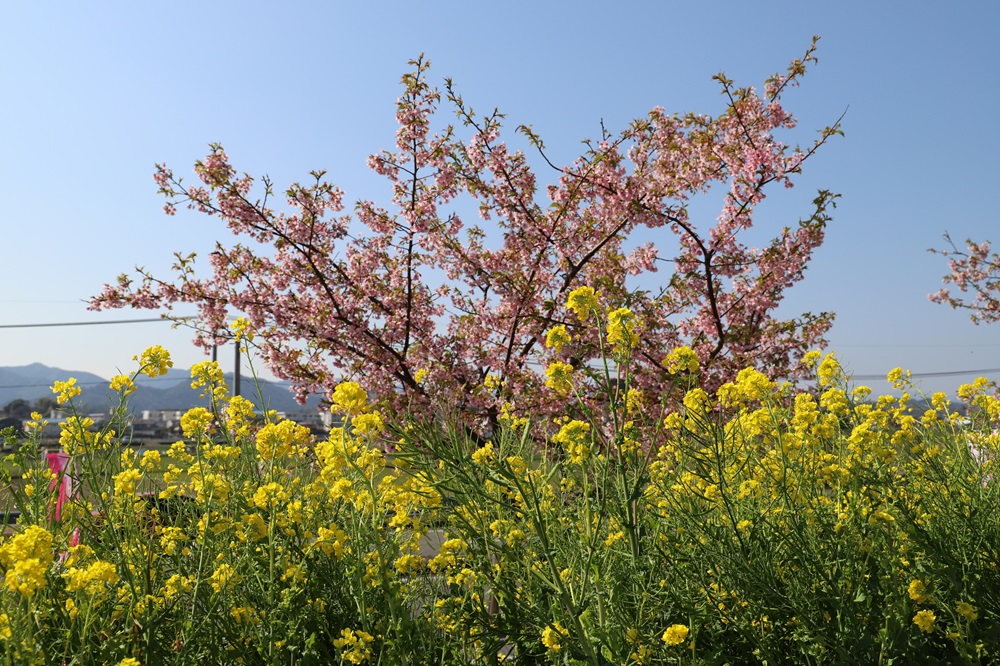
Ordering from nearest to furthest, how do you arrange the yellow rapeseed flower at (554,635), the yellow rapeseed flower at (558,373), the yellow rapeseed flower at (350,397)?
the yellow rapeseed flower at (554,635) < the yellow rapeseed flower at (558,373) < the yellow rapeseed flower at (350,397)

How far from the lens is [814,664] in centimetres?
241

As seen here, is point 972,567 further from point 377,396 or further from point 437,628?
point 377,396

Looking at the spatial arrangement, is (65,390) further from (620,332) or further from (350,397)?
(620,332)

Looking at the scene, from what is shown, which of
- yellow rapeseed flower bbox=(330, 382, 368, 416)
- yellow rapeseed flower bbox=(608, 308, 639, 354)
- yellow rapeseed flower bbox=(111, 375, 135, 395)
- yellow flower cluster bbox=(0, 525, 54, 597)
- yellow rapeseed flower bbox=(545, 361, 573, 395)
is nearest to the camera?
yellow flower cluster bbox=(0, 525, 54, 597)

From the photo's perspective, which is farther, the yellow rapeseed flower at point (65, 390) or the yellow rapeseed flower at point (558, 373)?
the yellow rapeseed flower at point (65, 390)

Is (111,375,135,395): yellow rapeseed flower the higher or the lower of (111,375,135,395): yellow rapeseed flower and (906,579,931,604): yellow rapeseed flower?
the higher

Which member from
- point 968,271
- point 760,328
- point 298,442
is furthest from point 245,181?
point 968,271

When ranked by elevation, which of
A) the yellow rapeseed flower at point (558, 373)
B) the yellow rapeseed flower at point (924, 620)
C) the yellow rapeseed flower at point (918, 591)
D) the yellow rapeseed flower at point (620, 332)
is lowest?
the yellow rapeseed flower at point (924, 620)

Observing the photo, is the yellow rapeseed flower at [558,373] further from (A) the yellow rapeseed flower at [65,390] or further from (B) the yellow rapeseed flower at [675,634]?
(A) the yellow rapeseed flower at [65,390]

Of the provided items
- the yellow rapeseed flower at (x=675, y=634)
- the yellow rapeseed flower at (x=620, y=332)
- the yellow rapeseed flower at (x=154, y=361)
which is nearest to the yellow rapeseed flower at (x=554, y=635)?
the yellow rapeseed flower at (x=675, y=634)

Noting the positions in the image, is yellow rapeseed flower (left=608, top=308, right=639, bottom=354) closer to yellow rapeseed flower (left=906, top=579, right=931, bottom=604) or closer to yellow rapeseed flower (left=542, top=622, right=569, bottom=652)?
yellow rapeseed flower (left=542, top=622, right=569, bottom=652)

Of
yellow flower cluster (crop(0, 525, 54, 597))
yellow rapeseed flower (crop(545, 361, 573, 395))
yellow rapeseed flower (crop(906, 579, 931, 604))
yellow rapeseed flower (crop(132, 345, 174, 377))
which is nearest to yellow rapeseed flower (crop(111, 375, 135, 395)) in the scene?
yellow rapeseed flower (crop(132, 345, 174, 377))

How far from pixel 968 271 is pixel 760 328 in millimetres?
11135

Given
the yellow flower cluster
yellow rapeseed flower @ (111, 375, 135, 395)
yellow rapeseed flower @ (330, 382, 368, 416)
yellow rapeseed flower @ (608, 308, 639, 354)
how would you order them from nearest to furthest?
the yellow flower cluster
yellow rapeseed flower @ (608, 308, 639, 354)
yellow rapeseed flower @ (330, 382, 368, 416)
yellow rapeseed flower @ (111, 375, 135, 395)
